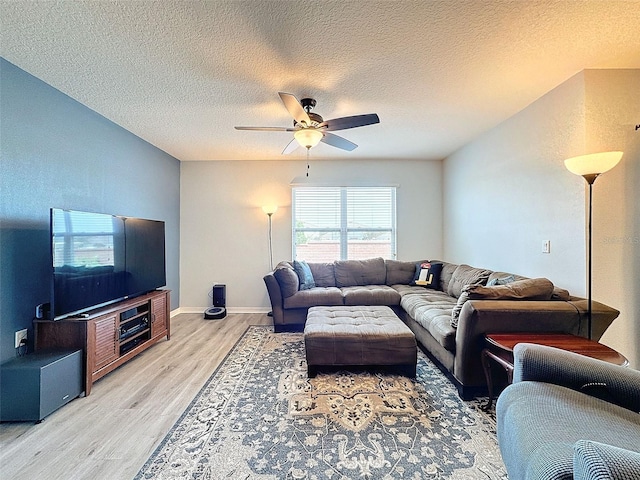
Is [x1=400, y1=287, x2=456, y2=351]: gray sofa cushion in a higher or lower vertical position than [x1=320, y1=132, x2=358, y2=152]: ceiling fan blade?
lower

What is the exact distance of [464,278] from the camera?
3416 mm

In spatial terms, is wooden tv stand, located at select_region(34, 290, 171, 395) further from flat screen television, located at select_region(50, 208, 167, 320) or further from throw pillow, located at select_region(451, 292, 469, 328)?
throw pillow, located at select_region(451, 292, 469, 328)

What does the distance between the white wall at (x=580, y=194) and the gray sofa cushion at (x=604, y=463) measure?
2068mm

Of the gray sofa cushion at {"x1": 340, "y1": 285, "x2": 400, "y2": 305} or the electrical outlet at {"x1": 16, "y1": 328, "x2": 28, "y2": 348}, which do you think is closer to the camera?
the electrical outlet at {"x1": 16, "y1": 328, "x2": 28, "y2": 348}

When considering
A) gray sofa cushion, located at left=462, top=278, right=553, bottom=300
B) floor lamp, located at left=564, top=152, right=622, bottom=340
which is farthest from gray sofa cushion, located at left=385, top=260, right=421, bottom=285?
floor lamp, located at left=564, top=152, right=622, bottom=340

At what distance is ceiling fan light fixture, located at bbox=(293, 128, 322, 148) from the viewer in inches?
101

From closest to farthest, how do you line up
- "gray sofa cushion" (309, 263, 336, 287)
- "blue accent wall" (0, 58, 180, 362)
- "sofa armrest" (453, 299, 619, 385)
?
"sofa armrest" (453, 299, 619, 385) → "blue accent wall" (0, 58, 180, 362) → "gray sofa cushion" (309, 263, 336, 287)

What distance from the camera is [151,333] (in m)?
3.08

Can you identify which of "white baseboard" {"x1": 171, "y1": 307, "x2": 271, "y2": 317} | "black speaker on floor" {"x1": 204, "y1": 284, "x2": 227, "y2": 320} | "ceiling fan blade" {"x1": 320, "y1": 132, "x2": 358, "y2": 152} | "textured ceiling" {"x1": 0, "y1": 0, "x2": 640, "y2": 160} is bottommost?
"white baseboard" {"x1": 171, "y1": 307, "x2": 271, "y2": 317}

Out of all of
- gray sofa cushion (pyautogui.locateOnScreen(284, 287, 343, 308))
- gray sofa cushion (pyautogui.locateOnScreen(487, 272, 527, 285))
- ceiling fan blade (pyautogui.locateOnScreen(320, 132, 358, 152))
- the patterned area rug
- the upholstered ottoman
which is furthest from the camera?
gray sofa cushion (pyautogui.locateOnScreen(284, 287, 343, 308))

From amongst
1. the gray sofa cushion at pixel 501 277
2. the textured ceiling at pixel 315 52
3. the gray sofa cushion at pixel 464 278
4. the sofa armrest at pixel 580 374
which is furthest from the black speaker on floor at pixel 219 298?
the sofa armrest at pixel 580 374

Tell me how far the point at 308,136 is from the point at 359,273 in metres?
2.46

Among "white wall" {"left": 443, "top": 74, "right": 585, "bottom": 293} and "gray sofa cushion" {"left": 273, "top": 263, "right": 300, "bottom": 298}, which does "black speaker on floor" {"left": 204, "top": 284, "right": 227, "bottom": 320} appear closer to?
"gray sofa cushion" {"left": 273, "top": 263, "right": 300, "bottom": 298}

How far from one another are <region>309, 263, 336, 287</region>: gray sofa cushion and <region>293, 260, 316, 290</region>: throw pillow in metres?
0.16
